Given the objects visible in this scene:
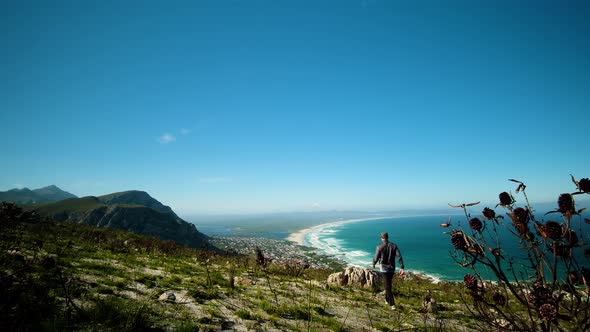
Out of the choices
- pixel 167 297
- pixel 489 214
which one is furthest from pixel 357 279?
pixel 489 214

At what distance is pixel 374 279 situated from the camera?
1530cm

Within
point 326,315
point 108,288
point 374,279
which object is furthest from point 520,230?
point 374,279

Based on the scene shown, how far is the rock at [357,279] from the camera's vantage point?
15.1 m

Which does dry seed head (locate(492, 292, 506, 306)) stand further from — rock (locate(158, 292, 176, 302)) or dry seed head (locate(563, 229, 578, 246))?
rock (locate(158, 292, 176, 302))

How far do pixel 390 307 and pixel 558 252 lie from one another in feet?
34.7

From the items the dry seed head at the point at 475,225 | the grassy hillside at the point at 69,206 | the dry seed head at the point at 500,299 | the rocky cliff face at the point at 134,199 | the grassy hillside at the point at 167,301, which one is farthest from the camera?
the rocky cliff face at the point at 134,199

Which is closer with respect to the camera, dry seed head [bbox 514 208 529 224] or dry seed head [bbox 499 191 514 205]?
dry seed head [bbox 514 208 529 224]

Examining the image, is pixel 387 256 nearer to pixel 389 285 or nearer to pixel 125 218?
pixel 389 285

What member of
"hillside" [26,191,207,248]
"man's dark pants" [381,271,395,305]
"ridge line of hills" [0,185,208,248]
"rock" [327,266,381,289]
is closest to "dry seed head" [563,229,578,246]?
"man's dark pants" [381,271,395,305]

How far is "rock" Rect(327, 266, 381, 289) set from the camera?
49.5ft

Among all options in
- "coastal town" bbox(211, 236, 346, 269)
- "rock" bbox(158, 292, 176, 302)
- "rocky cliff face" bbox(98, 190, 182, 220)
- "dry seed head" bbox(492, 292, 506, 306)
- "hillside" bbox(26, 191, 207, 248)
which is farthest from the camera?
"rocky cliff face" bbox(98, 190, 182, 220)

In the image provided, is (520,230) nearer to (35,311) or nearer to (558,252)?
(558,252)

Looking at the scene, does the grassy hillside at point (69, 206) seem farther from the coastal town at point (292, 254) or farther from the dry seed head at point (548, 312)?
the dry seed head at point (548, 312)

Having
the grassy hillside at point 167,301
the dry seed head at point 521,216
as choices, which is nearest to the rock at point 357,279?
the grassy hillside at point 167,301
